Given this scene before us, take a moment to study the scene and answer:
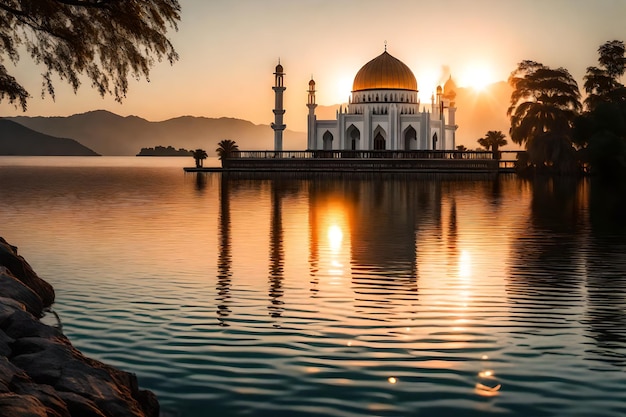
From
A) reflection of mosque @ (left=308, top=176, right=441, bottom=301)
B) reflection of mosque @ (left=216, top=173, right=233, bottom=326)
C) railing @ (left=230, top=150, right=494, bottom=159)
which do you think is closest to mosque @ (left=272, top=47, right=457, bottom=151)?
railing @ (left=230, top=150, right=494, bottom=159)

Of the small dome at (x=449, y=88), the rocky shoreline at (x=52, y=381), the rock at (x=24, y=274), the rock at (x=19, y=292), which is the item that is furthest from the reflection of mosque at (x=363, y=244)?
the small dome at (x=449, y=88)

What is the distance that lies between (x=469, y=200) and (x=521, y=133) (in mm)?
39715

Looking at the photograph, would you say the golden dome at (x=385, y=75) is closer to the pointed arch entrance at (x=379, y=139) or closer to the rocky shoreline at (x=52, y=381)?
the pointed arch entrance at (x=379, y=139)

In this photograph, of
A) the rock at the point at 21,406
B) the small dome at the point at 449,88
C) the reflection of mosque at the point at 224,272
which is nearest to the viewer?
the rock at the point at 21,406

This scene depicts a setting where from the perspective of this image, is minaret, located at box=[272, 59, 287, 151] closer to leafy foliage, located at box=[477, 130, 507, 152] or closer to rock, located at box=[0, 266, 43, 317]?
leafy foliage, located at box=[477, 130, 507, 152]

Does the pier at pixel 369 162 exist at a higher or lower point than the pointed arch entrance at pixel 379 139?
lower

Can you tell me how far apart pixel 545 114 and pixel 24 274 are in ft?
242

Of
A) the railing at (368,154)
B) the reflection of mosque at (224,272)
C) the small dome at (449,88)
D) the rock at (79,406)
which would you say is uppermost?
the small dome at (449,88)

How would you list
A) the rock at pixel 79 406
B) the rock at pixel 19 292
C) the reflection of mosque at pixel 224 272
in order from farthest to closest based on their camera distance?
the reflection of mosque at pixel 224 272
the rock at pixel 19 292
the rock at pixel 79 406

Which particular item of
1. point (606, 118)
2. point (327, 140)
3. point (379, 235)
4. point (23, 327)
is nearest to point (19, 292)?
point (23, 327)

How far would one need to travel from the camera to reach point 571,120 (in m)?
83.4

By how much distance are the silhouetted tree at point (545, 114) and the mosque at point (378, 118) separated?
807 inches

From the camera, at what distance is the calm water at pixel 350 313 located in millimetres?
8984

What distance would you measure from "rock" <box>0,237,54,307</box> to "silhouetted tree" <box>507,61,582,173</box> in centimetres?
7011
